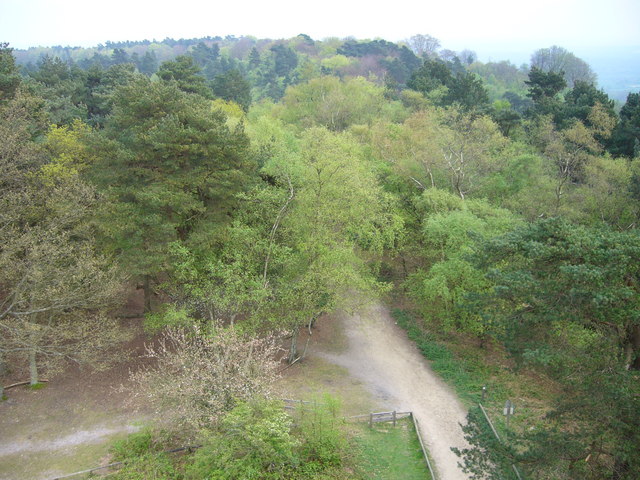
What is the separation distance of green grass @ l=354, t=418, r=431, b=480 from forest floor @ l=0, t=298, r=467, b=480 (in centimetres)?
60

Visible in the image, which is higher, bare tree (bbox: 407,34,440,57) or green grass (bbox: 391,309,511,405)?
bare tree (bbox: 407,34,440,57)

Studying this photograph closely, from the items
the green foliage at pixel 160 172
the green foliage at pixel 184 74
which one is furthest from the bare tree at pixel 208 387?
the green foliage at pixel 184 74

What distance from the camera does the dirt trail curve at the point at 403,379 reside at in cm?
1598

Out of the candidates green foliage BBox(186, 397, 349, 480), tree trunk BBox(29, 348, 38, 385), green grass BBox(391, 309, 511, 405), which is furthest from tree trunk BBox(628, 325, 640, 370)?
tree trunk BBox(29, 348, 38, 385)

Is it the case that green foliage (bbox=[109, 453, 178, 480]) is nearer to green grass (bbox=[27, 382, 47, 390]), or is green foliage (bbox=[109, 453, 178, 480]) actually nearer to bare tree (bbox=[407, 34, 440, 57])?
green grass (bbox=[27, 382, 47, 390])

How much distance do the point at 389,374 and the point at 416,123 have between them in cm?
2049

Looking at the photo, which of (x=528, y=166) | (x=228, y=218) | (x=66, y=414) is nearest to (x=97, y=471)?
(x=66, y=414)

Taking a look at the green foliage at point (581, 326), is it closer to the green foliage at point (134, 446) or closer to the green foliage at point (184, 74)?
the green foliage at point (134, 446)

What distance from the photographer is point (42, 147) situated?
22078 mm

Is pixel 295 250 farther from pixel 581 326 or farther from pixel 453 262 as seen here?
pixel 581 326

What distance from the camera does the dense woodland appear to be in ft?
40.3

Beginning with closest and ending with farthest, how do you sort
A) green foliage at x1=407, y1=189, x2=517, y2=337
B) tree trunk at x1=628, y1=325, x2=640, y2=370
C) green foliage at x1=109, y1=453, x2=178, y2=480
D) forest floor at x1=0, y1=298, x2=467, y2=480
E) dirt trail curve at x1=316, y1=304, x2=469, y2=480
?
tree trunk at x1=628, y1=325, x2=640, y2=370, green foliage at x1=109, y1=453, x2=178, y2=480, forest floor at x1=0, y1=298, x2=467, y2=480, dirt trail curve at x1=316, y1=304, x2=469, y2=480, green foliage at x1=407, y1=189, x2=517, y2=337

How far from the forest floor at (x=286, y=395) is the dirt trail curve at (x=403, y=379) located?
38 mm

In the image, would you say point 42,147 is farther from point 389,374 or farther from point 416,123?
point 416,123
